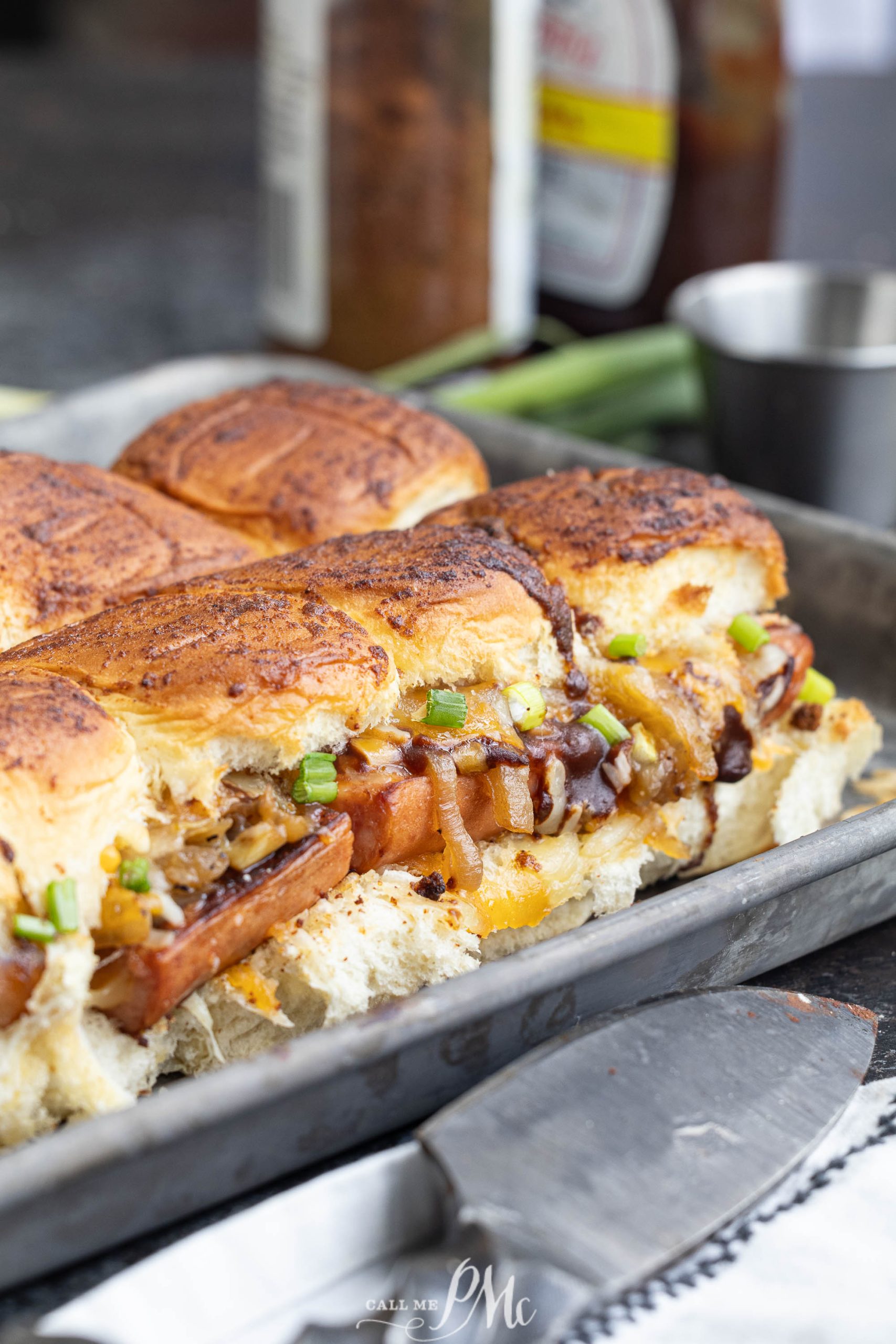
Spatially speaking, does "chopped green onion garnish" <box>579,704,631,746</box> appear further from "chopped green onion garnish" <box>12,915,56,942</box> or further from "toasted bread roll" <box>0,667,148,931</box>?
"chopped green onion garnish" <box>12,915,56,942</box>

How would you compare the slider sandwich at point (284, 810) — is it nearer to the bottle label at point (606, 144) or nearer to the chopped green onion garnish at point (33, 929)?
the chopped green onion garnish at point (33, 929)

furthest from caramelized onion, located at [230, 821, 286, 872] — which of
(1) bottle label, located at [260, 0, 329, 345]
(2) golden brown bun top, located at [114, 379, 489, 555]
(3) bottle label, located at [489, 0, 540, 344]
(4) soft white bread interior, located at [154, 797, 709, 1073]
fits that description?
(1) bottle label, located at [260, 0, 329, 345]

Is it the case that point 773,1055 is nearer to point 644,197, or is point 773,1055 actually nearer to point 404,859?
point 404,859

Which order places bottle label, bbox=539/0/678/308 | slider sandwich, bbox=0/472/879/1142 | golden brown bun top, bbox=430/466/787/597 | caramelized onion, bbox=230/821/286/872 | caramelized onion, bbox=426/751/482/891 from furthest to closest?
bottle label, bbox=539/0/678/308, golden brown bun top, bbox=430/466/787/597, caramelized onion, bbox=426/751/482/891, caramelized onion, bbox=230/821/286/872, slider sandwich, bbox=0/472/879/1142

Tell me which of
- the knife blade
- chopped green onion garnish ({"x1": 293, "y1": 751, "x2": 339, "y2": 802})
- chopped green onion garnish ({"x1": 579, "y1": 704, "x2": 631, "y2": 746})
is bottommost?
the knife blade

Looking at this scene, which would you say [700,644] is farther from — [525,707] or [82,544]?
[82,544]

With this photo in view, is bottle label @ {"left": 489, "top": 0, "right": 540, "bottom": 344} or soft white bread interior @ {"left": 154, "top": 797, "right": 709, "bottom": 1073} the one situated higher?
Result: bottle label @ {"left": 489, "top": 0, "right": 540, "bottom": 344}

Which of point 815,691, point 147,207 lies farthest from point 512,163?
point 147,207
